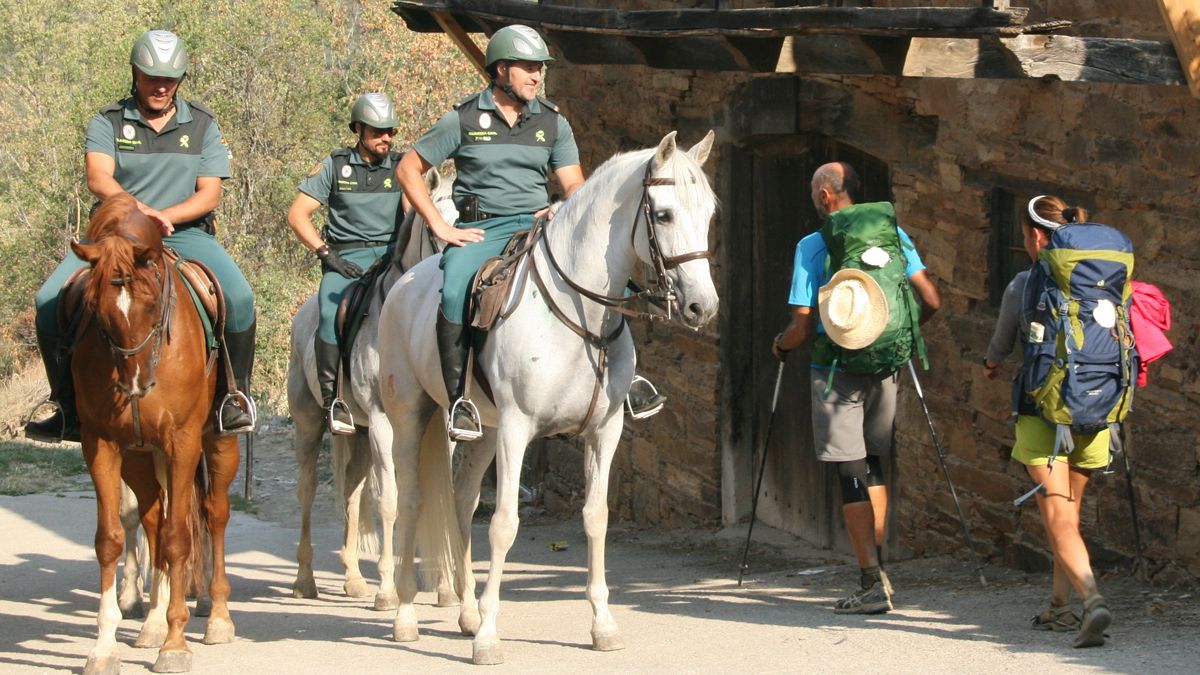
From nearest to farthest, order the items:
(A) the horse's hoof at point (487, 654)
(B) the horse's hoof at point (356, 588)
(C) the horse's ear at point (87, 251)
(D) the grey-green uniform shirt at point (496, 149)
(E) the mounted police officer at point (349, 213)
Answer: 1. (C) the horse's ear at point (87, 251)
2. (A) the horse's hoof at point (487, 654)
3. (D) the grey-green uniform shirt at point (496, 149)
4. (E) the mounted police officer at point (349, 213)
5. (B) the horse's hoof at point (356, 588)

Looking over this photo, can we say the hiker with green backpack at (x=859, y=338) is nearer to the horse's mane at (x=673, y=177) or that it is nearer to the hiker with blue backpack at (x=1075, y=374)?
the hiker with blue backpack at (x=1075, y=374)

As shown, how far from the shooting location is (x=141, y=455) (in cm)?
758

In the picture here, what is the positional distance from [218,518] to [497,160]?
7.48 ft

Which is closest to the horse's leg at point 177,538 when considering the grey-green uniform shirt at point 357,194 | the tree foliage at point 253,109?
the grey-green uniform shirt at point 357,194

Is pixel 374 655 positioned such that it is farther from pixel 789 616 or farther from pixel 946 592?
pixel 946 592

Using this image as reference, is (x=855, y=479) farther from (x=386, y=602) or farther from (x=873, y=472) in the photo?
(x=386, y=602)

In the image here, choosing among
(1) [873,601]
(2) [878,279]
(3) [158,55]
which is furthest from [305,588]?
(2) [878,279]

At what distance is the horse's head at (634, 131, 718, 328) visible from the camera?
636cm

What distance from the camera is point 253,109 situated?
29922mm

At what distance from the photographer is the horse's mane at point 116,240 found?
6.57 m

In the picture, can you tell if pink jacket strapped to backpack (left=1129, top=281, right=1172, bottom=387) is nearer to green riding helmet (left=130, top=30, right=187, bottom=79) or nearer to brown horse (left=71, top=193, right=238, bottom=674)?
brown horse (left=71, top=193, right=238, bottom=674)

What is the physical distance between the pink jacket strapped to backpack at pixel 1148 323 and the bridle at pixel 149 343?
4114 mm

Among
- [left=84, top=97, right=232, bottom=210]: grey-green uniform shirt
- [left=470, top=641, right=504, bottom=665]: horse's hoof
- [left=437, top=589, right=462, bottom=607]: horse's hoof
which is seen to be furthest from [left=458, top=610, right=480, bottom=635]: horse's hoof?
[left=84, top=97, right=232, bottom=210]: grey-green uniform shirt

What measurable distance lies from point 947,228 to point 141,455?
4.51m
